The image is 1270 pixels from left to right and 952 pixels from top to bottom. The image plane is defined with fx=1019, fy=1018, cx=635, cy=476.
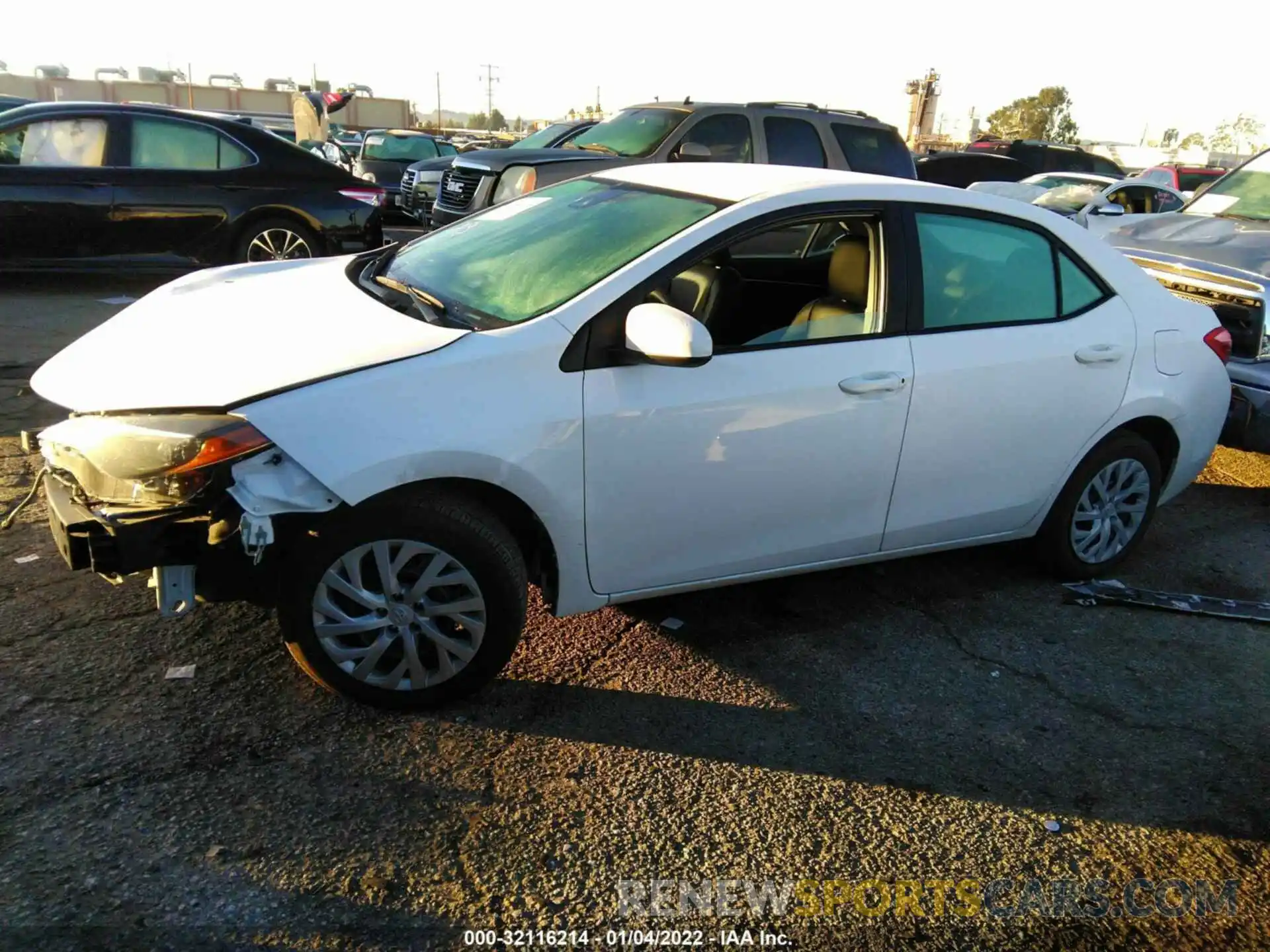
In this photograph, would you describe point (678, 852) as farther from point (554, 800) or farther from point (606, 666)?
point (606, 666)

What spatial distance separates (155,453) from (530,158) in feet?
24.5

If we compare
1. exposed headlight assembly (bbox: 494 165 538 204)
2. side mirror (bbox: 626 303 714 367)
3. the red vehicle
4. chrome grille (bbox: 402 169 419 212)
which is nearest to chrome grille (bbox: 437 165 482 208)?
exposed headlight assembly (bbox: 494 165 538 204)

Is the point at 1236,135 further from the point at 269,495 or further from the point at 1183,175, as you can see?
the point at 269,495

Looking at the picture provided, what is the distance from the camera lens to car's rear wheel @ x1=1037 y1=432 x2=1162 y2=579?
4.36 meters

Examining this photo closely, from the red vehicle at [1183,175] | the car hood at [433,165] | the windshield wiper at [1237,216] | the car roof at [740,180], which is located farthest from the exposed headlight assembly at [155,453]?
the red vehicle at [1183,175]

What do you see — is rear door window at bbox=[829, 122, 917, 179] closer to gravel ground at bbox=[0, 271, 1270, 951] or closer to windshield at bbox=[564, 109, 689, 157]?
windshield at bbox=[564, 109, 689, 157]

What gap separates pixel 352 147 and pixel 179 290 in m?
22.8

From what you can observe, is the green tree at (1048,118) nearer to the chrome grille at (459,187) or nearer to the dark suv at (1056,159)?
the dark suv at (1056,159)

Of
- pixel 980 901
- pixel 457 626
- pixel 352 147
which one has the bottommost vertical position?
pixel 980 901

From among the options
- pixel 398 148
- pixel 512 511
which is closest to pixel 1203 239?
pixel 512 511

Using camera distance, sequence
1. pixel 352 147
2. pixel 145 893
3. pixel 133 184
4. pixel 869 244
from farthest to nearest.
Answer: pixel 352 147 → pixel 133 184 → pixel 869 244 → pixel 145 893

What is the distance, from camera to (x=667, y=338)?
306 centimetres

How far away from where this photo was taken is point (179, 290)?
3.90 metres

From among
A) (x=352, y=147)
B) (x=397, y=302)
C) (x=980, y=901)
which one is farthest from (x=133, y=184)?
(x=352, y=147)
